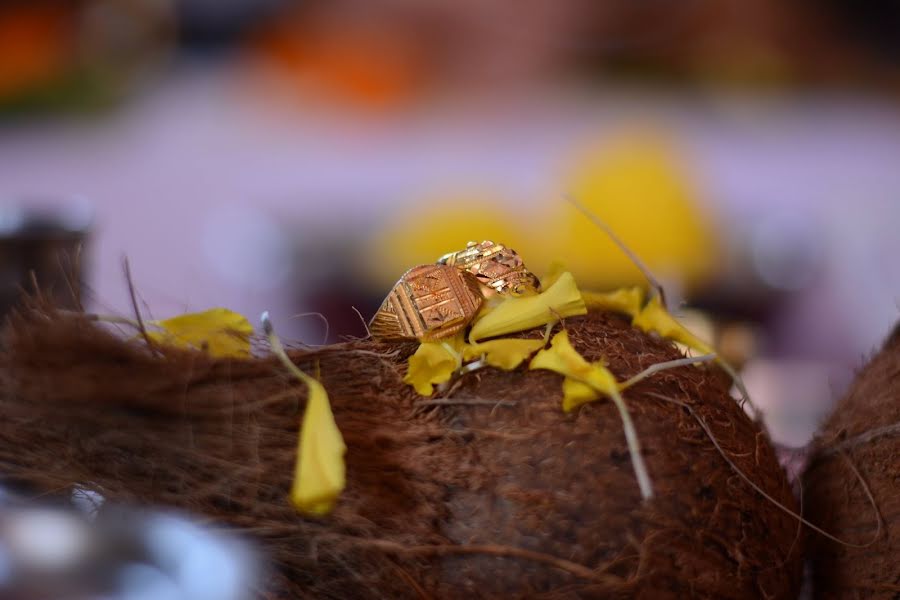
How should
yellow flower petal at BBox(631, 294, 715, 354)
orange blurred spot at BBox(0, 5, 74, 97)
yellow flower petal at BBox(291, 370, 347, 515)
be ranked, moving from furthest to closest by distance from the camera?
1. orange blurred spot at BBox(0, 5, 74, 97)
2. yellow flower petal at BBox(631, 294, 715, 354)
3. yellow flower petal at BBox(291, 370, 347, 515)

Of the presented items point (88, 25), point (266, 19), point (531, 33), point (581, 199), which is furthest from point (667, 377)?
point (88, 25)

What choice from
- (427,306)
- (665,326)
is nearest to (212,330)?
(427,306)

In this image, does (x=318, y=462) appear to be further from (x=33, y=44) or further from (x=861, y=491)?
(x=33, y=44)

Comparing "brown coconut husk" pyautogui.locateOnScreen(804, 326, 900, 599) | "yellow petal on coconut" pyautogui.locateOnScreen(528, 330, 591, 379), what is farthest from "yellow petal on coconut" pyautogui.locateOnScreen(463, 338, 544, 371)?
"brown coconut husk" pyautogui.locateOnScreen(804, 326, 900, 599)

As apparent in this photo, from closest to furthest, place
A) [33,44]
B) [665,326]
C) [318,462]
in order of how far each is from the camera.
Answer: [318,462] → [665,326] → [33,44]

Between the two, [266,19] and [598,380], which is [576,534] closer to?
[598,380]

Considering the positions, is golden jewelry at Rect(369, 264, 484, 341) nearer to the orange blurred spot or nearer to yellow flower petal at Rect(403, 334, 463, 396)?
yellow flower petal at Rect(403, 334, 463, 396)
